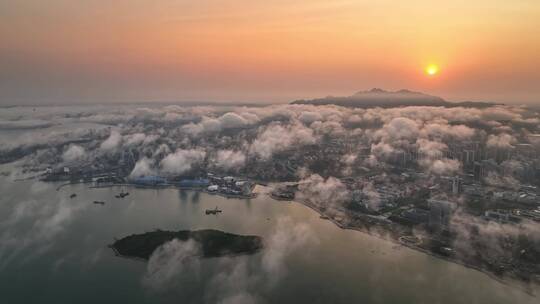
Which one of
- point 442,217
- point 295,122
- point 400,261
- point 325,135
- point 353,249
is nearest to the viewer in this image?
point 400,261

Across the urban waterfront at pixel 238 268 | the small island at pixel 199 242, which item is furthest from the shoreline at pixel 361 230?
the small island at pixel 199 242

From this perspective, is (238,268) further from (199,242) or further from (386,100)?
(386,100)

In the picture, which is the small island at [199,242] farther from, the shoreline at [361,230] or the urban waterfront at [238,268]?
the shoreline at [361,230]

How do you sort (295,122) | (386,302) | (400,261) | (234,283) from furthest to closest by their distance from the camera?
(295,122)
(400,261)
(234,283)
(386,302)

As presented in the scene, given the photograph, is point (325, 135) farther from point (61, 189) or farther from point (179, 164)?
point (61, 189)

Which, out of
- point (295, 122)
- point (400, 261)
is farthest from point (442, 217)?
point (295, 122)

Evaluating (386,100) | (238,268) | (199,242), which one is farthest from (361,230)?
(386,100)

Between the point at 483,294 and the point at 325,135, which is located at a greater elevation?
the point at 325,135
